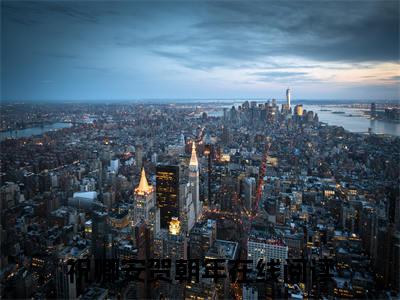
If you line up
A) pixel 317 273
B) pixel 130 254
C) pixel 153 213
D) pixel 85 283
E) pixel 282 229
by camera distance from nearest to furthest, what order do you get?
pixel 317 273
pixel 85 283
pixel 130 254
pixel 282 229
pixel 153 213

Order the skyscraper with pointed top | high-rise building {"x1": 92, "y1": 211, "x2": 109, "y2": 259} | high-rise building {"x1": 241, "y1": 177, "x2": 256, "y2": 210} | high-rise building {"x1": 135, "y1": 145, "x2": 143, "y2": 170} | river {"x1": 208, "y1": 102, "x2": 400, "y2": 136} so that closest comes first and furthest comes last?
high-rise building {"x1": 92, "y1": 211, "x2": 109, "y2": 259}
river {"x1": 208, "y1": 102, "x2": 400, "y2": 136}
the skyscraper with pointed top
high-rise building {"x1": 241, "y1": 177, "x2": 256, "y2": 210}
high-rise building {"x1": 135, "y1": 145, "x2": 143, "y2": 170}

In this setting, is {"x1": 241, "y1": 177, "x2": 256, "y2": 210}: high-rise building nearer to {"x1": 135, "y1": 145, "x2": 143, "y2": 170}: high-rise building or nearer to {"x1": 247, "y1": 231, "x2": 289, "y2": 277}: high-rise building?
{"x1": 247, "y1": 231, "x2": 289, "y2": 277}: high-rise building

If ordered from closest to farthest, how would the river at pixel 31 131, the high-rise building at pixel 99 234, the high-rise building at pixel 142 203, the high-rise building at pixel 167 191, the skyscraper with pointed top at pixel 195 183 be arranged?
1. the river at pixel 31 131
2. the high-rise building at pixel 99 234
3. the high-rise building at pixel 142 203
4. the high-rise building at pixel 167 191
5. the skyscraper with pointed top at pixel 195 183

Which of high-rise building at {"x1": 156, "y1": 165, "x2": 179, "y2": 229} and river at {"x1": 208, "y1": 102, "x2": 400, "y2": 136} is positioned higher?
river at {"x1": 208, "y1": 102, "x2": 400, "y2": 136}

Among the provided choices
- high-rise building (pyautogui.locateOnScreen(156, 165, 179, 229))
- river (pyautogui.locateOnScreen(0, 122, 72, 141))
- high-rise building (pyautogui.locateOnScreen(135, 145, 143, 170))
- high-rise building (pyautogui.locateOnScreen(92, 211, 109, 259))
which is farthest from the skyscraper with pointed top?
river (pyautogui.locateOnScreen(0, 122, 72, 141))

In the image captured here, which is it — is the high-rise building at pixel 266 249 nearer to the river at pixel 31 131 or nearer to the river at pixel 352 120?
the river at pixel 352 120

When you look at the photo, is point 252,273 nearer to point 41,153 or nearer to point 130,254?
point 130,254

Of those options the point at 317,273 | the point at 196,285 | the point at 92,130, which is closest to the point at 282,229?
the point at 317,273

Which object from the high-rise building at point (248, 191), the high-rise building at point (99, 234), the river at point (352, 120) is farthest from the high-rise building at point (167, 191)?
the river at point (352, 120)
